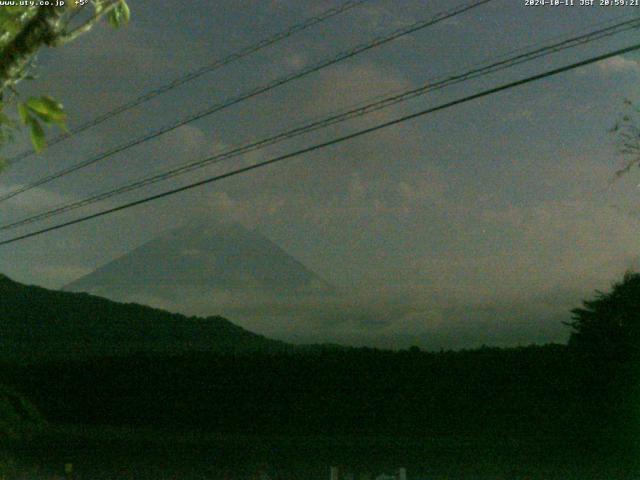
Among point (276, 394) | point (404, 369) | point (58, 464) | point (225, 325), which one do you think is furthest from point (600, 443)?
point (225, 325)

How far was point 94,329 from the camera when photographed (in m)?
37.8

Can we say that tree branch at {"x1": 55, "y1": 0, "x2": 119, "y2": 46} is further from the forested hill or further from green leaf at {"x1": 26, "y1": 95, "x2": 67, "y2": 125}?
the forested hill

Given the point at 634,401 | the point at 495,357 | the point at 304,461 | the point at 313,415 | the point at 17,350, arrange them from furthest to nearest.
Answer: the point at 17,350
the point at 313,415
the point at 495,357
the point at 634,401
the point at 304,461

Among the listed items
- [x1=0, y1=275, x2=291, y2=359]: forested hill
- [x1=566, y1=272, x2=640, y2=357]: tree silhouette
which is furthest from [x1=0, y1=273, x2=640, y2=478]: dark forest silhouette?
[x1=0, y1=275, x2=291, y2=359]: forested hill

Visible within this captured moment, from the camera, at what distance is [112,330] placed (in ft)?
122

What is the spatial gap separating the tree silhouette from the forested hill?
16657mm

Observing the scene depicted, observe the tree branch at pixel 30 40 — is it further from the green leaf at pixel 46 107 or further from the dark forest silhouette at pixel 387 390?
the dark forest silhouette at pixel 387 390

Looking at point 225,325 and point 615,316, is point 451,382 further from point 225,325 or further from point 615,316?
point 225,325

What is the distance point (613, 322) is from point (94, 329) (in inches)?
1004

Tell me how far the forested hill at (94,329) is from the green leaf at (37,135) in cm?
3052

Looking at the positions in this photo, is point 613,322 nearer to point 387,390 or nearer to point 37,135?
point 387,390

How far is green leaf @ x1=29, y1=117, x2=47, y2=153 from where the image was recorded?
10.6 ft

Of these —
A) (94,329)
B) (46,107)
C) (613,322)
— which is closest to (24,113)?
(46,107)

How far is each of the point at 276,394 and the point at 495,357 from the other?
646 cm
